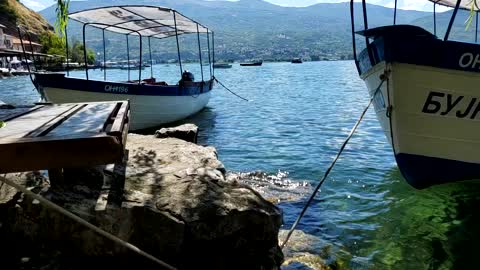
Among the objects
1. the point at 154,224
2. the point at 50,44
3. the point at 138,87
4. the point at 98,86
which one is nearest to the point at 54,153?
the point at 154,224

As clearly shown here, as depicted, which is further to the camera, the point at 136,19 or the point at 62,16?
the point at 136,19

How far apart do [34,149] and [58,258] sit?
126 cm

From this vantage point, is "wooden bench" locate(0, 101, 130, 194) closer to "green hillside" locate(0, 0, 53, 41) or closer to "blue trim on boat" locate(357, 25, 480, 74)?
"blue trim on boat" locate(357, 25, 480, 74)

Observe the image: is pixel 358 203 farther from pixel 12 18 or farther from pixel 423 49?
pixel 12 18

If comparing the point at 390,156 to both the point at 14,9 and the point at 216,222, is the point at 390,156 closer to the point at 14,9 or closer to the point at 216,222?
the point at 216,222

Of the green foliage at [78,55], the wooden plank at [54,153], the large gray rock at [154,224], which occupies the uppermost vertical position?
the wooden plank at [54,153]

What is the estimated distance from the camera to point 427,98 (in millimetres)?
7750

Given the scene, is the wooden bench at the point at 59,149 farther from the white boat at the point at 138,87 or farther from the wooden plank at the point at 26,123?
the white boat at the point at 138,87

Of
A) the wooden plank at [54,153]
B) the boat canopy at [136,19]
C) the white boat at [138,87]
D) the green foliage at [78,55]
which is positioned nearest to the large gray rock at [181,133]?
the wooden plank at [54,153]

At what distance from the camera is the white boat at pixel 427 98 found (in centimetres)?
726

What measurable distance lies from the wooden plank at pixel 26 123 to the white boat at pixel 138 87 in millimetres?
9691

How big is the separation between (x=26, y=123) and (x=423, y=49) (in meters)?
5.53

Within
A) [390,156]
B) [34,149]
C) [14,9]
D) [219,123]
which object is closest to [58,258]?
[34,149]

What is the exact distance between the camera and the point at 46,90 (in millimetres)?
16266
